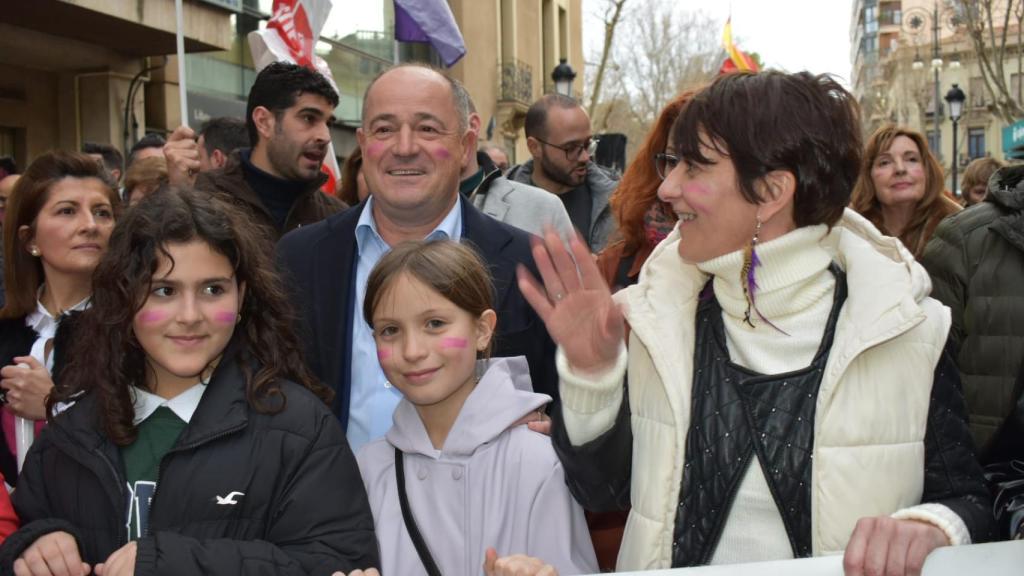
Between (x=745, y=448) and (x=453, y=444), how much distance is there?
0.82 metres

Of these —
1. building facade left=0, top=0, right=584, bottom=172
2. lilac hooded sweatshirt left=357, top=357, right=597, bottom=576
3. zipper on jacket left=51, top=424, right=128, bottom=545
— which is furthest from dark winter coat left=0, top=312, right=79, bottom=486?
building facade left=0, top=0, right=584, bottom=172

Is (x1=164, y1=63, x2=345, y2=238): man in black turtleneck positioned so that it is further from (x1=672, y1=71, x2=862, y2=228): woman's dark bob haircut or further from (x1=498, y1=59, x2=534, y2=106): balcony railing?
(x1=498, y1=59, x2=534, y2=106): balcony railing

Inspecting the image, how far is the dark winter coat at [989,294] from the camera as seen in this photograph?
3.53 metres

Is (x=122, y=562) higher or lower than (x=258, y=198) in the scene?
lower

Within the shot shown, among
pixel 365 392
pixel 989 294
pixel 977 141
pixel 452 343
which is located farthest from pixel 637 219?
pixel 977 141

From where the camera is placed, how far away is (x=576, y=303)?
2164 millimetres

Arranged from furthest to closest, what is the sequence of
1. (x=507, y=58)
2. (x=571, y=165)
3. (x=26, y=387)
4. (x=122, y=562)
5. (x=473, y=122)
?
(x=507, y=58)
(x=571, y=165)
(x=473, y=122)
(x=26, y=387)
(x=122, y=562)

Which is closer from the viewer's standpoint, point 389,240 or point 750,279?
point 750,279

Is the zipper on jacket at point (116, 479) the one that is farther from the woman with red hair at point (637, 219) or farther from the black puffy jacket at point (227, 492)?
the woman with red hair at point (637, 219)

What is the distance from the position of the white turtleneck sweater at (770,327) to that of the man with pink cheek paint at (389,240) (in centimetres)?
109

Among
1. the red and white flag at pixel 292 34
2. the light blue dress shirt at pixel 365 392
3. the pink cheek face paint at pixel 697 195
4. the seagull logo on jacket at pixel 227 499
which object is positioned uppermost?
the red and white flag at pixel 292 34

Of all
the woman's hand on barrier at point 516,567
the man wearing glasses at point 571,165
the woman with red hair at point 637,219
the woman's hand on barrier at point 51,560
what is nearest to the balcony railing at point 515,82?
the man wearing glasses at point 571,165

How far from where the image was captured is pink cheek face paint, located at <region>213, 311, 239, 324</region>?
109 inches

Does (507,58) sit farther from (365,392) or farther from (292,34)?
(365,392)
